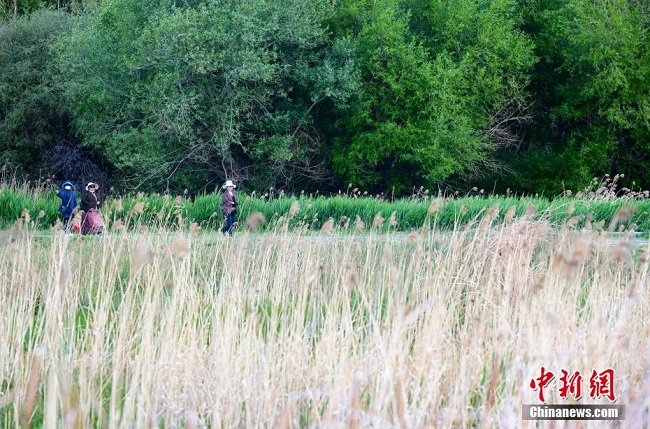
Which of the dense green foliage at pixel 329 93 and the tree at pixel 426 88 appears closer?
Result: the dense green foliage at pixel 329 93

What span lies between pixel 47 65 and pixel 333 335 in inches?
1091

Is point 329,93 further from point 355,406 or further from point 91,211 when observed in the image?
point 355,406

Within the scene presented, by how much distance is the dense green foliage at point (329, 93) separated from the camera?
25.3 metres

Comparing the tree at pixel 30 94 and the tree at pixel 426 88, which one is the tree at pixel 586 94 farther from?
the tree at pixel 30 94

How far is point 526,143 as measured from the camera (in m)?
33.2

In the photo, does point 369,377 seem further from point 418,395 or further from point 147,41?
point 147,41

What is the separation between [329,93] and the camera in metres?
26.0

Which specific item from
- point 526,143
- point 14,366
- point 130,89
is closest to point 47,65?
point 130,89

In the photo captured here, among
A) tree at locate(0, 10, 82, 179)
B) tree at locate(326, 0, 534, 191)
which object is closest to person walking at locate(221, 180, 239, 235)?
tree at locate(326, 0, 534, 191)

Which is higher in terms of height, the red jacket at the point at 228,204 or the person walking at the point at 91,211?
the red jacket at the point at 228,204

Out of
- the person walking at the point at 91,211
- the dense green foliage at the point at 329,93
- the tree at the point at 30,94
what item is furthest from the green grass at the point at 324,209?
the tree at the point at 30,94

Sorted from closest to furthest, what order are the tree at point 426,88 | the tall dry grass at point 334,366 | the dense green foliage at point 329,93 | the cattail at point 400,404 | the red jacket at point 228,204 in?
the cattail at point 400,404
the tall dry grass at point 334,366
the red jacket at point 228,204
the dense green foliage at point 329,93
the tree at point 426,88

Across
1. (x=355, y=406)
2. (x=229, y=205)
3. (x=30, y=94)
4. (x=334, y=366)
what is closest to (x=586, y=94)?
(x=229, y=205)

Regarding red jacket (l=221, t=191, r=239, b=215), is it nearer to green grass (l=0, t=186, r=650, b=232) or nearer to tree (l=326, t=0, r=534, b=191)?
green grass (l=0, t=186, r=650, b=232)
